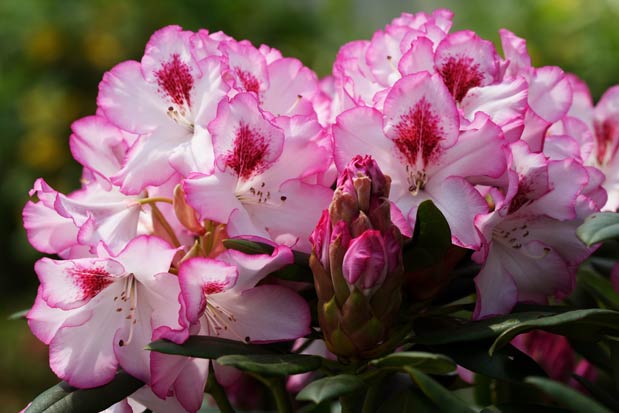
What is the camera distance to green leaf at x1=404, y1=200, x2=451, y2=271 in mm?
560

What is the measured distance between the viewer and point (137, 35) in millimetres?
3096

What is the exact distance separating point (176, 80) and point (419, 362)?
0.91ft

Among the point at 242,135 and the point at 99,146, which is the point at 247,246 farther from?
the point at 99,146

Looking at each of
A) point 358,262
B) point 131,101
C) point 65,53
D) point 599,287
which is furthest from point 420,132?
point 65,53

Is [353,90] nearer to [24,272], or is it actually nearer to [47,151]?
[47,151]

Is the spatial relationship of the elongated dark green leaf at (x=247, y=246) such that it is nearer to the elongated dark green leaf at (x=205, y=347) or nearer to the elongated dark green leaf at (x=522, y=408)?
the elongated dark green leaf at (x=205, y=347)

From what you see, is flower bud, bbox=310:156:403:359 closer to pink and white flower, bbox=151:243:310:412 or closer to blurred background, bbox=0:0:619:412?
pink and white flower, bbox=151:243:310:412

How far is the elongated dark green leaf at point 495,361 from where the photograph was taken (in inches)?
22.5

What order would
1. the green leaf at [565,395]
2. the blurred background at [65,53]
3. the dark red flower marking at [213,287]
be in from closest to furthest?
the green leaf at [565,395]
the dark red flower marking at [213,287]
the blurred background at [65,53]

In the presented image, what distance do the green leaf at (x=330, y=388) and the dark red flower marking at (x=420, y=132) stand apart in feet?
0.54

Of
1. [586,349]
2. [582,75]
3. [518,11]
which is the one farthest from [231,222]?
[518,11]

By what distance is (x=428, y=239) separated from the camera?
576 millimetres

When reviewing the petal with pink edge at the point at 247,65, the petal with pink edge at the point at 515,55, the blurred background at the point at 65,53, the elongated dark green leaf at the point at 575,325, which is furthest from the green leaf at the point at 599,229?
the blurred background at the point at 65,53

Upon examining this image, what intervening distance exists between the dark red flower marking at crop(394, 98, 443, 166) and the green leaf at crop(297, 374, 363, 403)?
16 cm
